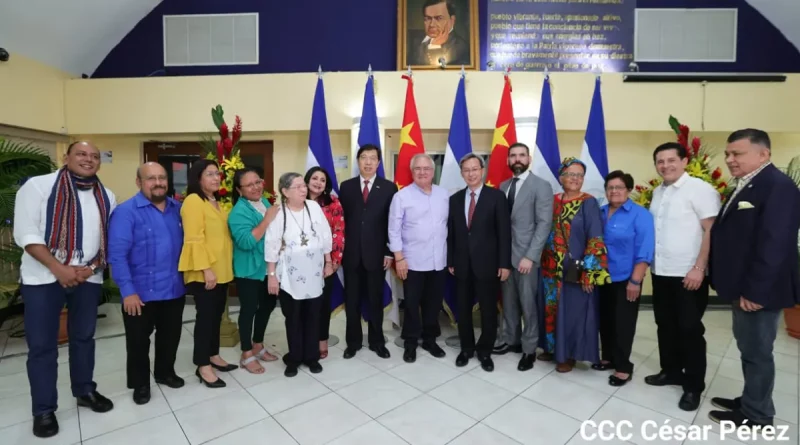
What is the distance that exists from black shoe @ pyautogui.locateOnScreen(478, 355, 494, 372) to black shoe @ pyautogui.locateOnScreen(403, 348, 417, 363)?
0.51 metres

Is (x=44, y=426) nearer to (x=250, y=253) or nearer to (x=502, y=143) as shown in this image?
(x=250, y=253)

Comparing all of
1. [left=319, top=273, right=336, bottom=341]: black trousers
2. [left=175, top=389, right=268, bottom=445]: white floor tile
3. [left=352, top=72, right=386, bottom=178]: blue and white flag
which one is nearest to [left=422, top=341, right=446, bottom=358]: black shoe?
[left=319, top=273, right=336, bottom=341]: black trousers

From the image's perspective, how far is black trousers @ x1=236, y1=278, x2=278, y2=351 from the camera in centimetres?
266

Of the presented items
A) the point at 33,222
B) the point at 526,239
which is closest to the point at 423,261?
the point at 526,239

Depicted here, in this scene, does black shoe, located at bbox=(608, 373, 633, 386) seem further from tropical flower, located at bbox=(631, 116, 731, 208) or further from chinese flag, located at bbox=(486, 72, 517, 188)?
chinese flag, located at bbox=(486, 72, 517, 188)

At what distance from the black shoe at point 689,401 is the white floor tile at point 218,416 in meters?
2.46

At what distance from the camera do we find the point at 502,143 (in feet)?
11.5

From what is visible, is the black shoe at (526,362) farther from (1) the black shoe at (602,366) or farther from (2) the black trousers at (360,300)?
(2) the black trousers at (360,300)

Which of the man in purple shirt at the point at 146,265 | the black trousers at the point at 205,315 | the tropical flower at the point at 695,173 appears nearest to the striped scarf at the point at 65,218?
the man in purple shirt at the point at 146,265

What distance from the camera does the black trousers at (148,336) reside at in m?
2.23

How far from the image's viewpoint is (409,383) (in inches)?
99.9

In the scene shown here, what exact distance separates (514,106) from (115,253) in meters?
3.71

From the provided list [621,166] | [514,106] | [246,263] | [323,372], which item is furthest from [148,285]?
[621,166]

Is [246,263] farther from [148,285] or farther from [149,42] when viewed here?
[149,42]
